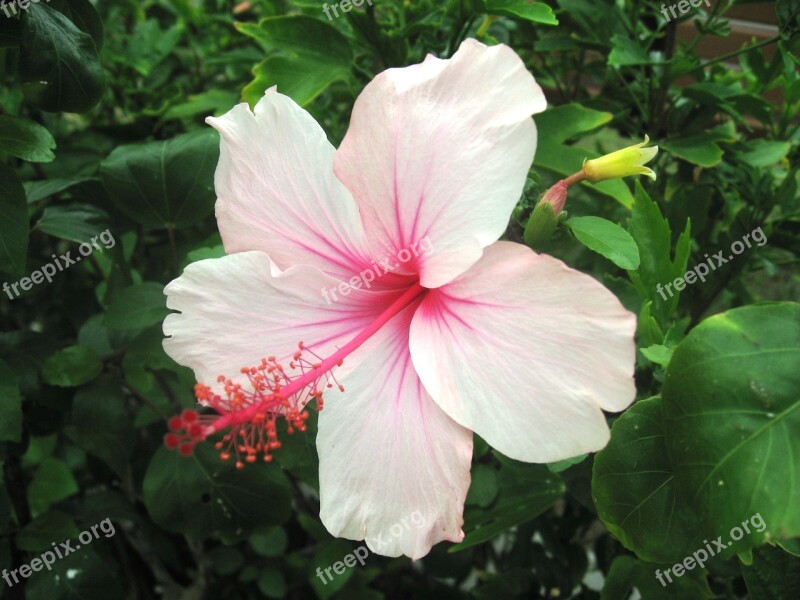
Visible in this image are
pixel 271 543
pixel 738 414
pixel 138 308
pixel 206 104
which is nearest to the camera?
pixel 738 414

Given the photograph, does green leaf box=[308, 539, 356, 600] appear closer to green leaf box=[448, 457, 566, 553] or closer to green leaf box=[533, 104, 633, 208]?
green leaf box=[448, 457, 566, 553]

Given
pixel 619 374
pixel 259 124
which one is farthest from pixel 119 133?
pixel 619 374

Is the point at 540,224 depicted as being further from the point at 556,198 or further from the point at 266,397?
the point at 266,397

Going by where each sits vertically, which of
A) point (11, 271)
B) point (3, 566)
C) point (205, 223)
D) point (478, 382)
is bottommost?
point (3, 566)

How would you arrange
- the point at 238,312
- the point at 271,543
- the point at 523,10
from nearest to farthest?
the point at 238,312
the point at 523,10
the point at 271,543

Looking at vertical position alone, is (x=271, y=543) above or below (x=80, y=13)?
below

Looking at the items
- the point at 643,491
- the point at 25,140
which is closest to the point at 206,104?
the point at 25,140

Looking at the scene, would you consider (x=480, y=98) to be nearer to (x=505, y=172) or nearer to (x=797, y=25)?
(x=505, y=172)
